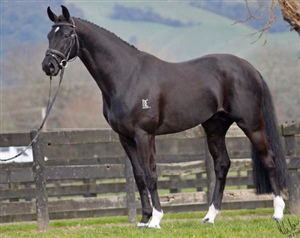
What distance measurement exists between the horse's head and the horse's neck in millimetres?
140

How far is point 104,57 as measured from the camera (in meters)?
9.84

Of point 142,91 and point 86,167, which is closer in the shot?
point 142,91

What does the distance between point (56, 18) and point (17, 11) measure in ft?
52.9

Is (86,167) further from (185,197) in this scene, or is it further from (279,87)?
(279,87)

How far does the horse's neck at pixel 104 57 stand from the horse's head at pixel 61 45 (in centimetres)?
14

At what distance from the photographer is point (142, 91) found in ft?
31.7

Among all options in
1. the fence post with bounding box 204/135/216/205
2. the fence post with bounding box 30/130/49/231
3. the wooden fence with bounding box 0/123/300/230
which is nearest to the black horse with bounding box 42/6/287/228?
the fence post with bounding box 204/135/216/205

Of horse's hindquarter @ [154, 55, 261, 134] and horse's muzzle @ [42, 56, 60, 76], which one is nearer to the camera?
horse's muzzle @ [42, 56, 60, 76]

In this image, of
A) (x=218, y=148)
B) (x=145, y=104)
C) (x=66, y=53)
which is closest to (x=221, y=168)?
(x=218, y=148)

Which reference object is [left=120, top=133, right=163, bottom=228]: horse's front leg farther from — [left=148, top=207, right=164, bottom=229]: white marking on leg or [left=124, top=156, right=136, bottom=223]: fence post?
[left=124, top=156, right=136, bottom=223]: fence post

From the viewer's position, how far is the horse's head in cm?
948

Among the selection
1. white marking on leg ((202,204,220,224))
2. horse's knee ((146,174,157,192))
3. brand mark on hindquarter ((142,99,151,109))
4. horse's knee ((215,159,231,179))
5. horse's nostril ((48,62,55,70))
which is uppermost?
horse's nostril ((48,62,55,70))

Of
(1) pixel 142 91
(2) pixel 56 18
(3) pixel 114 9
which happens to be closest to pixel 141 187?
(1) pixel 142 91

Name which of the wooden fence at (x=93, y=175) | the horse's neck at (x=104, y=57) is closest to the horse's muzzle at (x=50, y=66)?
the horse's neck at (x=104, y=57)
